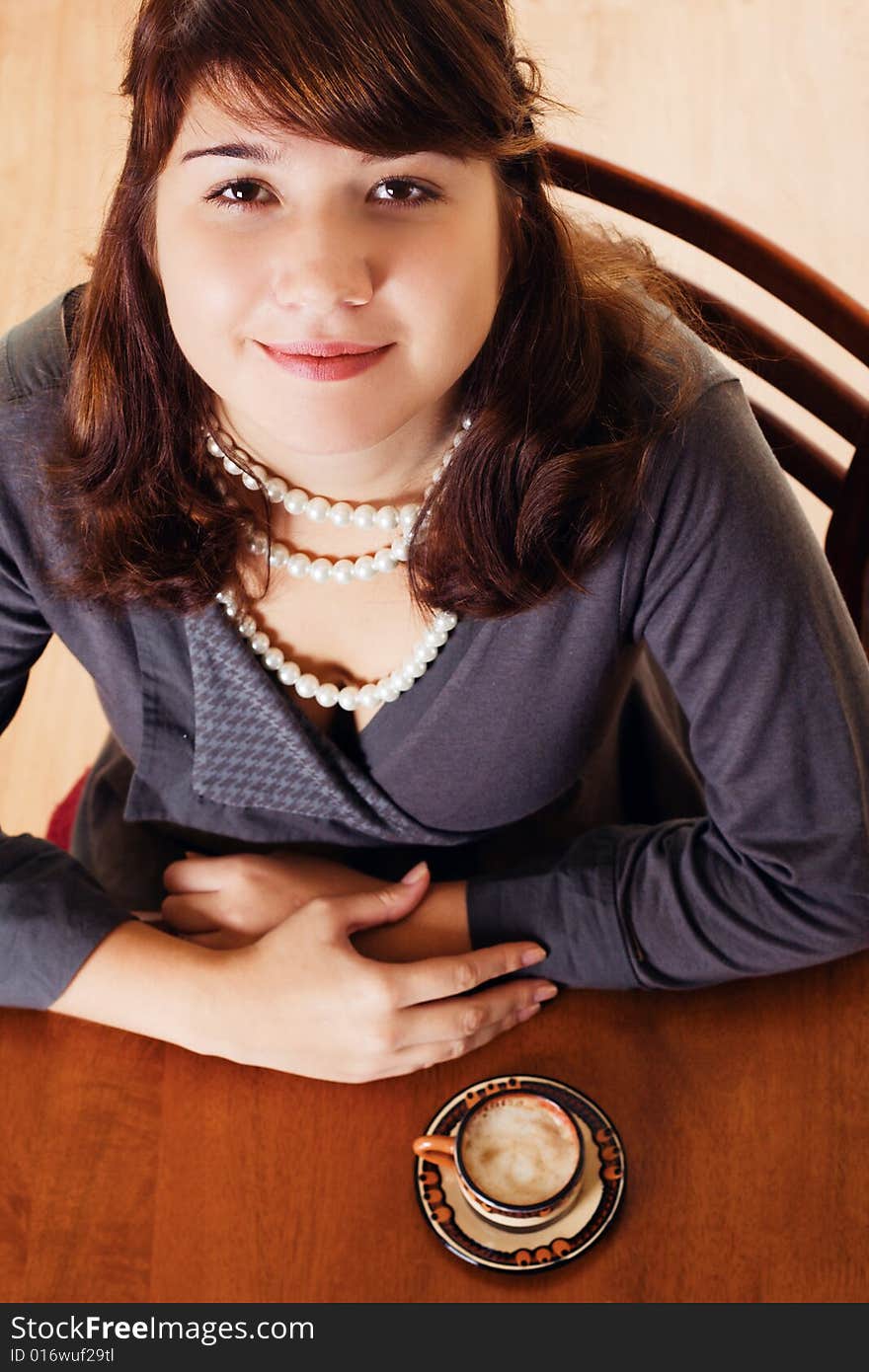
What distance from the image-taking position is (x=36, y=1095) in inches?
39.4

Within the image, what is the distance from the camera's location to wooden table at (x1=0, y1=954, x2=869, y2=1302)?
896 millimetres

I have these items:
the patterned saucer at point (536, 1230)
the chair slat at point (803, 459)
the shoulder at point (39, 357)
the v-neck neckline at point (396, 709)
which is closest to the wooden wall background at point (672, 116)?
the chair slat at point (803, 459)

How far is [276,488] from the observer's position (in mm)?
1096

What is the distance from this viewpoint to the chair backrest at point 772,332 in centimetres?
125

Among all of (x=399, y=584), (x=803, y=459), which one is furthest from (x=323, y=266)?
(x=803, y=459)

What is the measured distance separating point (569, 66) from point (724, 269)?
76 cm

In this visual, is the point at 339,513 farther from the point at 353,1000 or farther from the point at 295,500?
the point at 353,1000

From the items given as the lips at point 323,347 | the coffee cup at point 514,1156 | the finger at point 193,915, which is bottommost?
the coffee cup at point 514,1156

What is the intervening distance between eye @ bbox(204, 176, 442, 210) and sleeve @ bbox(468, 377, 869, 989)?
269mm

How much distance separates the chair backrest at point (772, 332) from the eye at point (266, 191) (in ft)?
1.29

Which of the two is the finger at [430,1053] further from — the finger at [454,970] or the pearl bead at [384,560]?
the pearl bead at [384,560]

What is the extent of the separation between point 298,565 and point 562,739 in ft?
0.84
